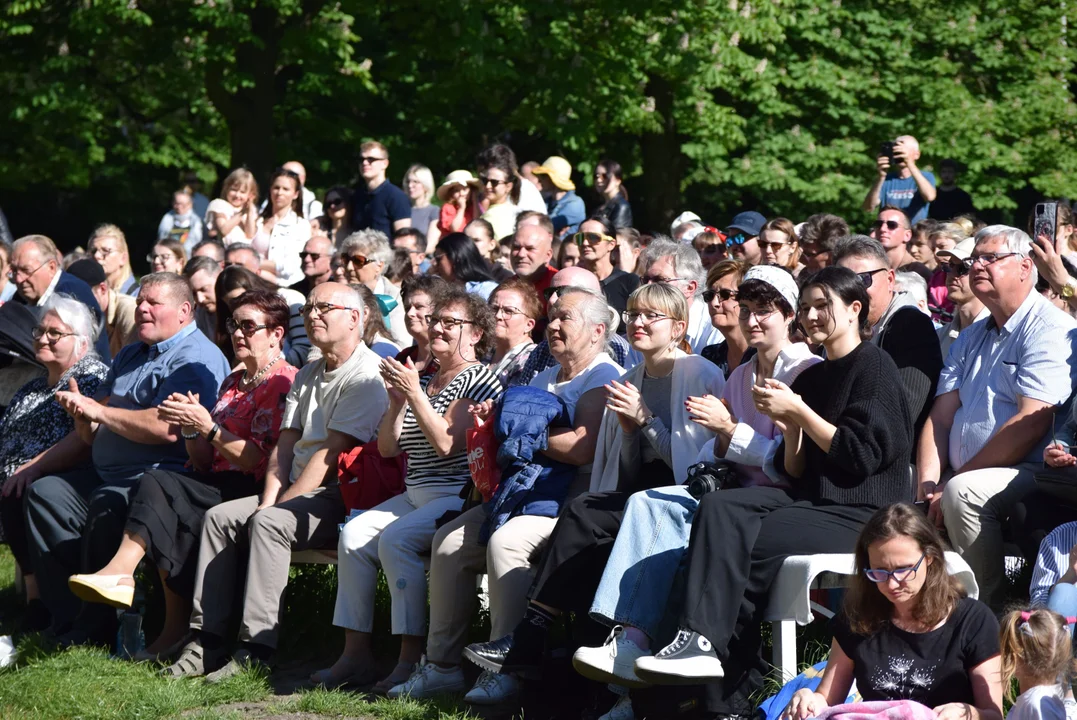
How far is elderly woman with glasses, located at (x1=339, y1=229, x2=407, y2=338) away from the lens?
8.72 meters

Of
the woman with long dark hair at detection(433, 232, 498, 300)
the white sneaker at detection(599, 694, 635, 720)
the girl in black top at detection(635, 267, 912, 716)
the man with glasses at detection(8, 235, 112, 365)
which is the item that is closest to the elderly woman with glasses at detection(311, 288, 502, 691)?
the white sneaker at detection(599, 694, 635, 720)

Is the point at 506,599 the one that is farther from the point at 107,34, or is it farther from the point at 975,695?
the point at 107,34

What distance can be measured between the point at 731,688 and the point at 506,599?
3.45 feet

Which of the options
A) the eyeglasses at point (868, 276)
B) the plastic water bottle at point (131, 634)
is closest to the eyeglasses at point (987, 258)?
the eyeglasses at point (868, 276)

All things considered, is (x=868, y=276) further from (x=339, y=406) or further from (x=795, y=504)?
(x=339, y=406)

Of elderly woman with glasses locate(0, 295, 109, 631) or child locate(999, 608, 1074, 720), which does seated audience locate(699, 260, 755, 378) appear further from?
elderly woman with glasses locate(0, 295, 109, 631)

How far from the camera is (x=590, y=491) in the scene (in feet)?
19.1

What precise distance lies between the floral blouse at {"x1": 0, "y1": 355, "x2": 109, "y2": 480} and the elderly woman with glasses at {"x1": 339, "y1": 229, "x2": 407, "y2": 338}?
172cm

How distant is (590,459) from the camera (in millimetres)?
6117

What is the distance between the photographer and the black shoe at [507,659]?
18.1 ft

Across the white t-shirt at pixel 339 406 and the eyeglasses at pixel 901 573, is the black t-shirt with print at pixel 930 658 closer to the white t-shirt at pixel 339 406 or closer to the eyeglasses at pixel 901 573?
the eyeglasses at pixel 901 573

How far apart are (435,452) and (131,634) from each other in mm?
1885

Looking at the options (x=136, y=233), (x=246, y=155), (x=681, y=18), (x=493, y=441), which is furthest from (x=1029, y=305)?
(x=136, y=233)

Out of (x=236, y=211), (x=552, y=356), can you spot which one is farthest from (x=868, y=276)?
(x=236, y=211)
